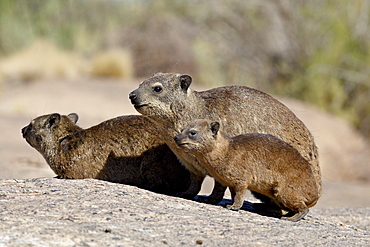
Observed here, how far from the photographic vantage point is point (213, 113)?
300 inches

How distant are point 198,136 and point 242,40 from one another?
2192 centimetres

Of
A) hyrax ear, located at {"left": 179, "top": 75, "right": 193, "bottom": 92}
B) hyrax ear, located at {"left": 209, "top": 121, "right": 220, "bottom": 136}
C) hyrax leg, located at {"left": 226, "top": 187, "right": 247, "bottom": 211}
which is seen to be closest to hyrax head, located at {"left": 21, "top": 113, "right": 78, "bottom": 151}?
hyrax ear, located at {"left": 179, "top": 75, "right": 193, "bottom": 92}

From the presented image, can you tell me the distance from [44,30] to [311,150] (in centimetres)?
2776

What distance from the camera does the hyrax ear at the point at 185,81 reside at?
7.39m

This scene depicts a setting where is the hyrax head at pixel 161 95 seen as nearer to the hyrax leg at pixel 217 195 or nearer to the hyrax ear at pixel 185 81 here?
the hyrax ear at pixel 185 81

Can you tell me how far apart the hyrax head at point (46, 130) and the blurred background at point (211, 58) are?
331 inches

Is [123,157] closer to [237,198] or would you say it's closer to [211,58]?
[237,198]

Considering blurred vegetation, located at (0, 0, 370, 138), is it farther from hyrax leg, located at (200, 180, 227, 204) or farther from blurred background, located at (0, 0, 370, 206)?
hyrax leg, located at (200, 180, 227, 204)

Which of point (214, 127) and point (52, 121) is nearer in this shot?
point (214, 127)

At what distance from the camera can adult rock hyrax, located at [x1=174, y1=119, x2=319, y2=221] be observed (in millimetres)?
6863

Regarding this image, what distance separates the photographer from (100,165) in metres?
7.85

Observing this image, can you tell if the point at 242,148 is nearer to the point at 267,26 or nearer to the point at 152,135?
the point at 152,135

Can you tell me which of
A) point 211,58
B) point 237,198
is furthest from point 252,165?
point 211,58

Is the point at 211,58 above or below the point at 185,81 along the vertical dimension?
above
